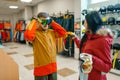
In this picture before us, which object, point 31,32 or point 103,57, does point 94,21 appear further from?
point 31,32

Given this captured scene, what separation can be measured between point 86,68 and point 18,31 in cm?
867

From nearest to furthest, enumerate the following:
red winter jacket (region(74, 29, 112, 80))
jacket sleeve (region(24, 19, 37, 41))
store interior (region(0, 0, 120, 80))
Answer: red winter jacket (region(74, 29, 112, 80)), jacket sleeve (region(24, 19, 37, 41)), store interior (region(0, 0, 120, 80))

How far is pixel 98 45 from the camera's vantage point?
1.03 m

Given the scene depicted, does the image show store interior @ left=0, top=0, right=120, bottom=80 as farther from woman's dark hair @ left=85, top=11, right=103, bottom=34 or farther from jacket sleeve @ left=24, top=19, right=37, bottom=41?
woman's dark hair @ left=85, top=11, right=103, bottom=34

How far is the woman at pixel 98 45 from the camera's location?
1.00 m

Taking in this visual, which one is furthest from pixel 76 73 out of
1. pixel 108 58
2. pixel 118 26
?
pixel 108 58

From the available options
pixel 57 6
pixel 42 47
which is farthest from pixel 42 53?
pixel 57 6

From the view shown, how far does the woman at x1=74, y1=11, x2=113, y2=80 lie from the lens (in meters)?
1.00

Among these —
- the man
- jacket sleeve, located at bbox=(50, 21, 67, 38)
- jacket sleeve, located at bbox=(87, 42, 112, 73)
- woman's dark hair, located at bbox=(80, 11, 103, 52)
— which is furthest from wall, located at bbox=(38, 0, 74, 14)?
jacket sleeve, located at bbox=(87, 42, 112, 73)

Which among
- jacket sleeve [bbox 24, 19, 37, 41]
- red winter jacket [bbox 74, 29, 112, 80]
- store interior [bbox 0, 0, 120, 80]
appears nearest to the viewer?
red winter jacket [bbox 74, 29, 112, 80]

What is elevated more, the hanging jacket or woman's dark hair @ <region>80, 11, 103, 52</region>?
woman's dark hair @ <region>80, 11, 103, 52</region>

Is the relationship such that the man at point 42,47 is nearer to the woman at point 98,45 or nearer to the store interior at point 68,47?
the store interior at point 68,47

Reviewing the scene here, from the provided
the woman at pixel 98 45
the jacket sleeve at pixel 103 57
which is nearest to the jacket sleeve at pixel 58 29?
the woman at pixel 98 45

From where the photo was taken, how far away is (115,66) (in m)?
3.25
